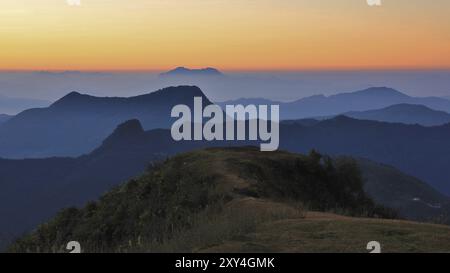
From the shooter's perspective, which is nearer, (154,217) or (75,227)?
(154,217)

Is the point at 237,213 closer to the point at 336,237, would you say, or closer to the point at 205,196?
the point at 336,237

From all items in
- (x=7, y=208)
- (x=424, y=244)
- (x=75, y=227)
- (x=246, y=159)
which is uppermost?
(x=246, y=159)

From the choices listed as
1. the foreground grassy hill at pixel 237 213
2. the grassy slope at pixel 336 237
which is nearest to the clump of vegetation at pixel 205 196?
the foreground grassy hill at pixel 237 213

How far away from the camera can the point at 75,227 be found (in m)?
25.8

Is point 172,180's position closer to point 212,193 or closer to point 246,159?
point 246,159

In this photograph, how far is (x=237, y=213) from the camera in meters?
14.5

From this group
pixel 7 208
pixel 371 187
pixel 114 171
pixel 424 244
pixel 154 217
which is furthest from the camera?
pixel 114 171

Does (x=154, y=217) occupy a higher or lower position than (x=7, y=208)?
higher

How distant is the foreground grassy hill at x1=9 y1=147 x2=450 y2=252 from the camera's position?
10531 millimetres

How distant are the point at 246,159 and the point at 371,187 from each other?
11287 centimetres

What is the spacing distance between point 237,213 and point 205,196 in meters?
5.76

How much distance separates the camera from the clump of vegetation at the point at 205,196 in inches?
724

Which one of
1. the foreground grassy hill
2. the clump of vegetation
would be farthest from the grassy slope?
the clump of vegetation
